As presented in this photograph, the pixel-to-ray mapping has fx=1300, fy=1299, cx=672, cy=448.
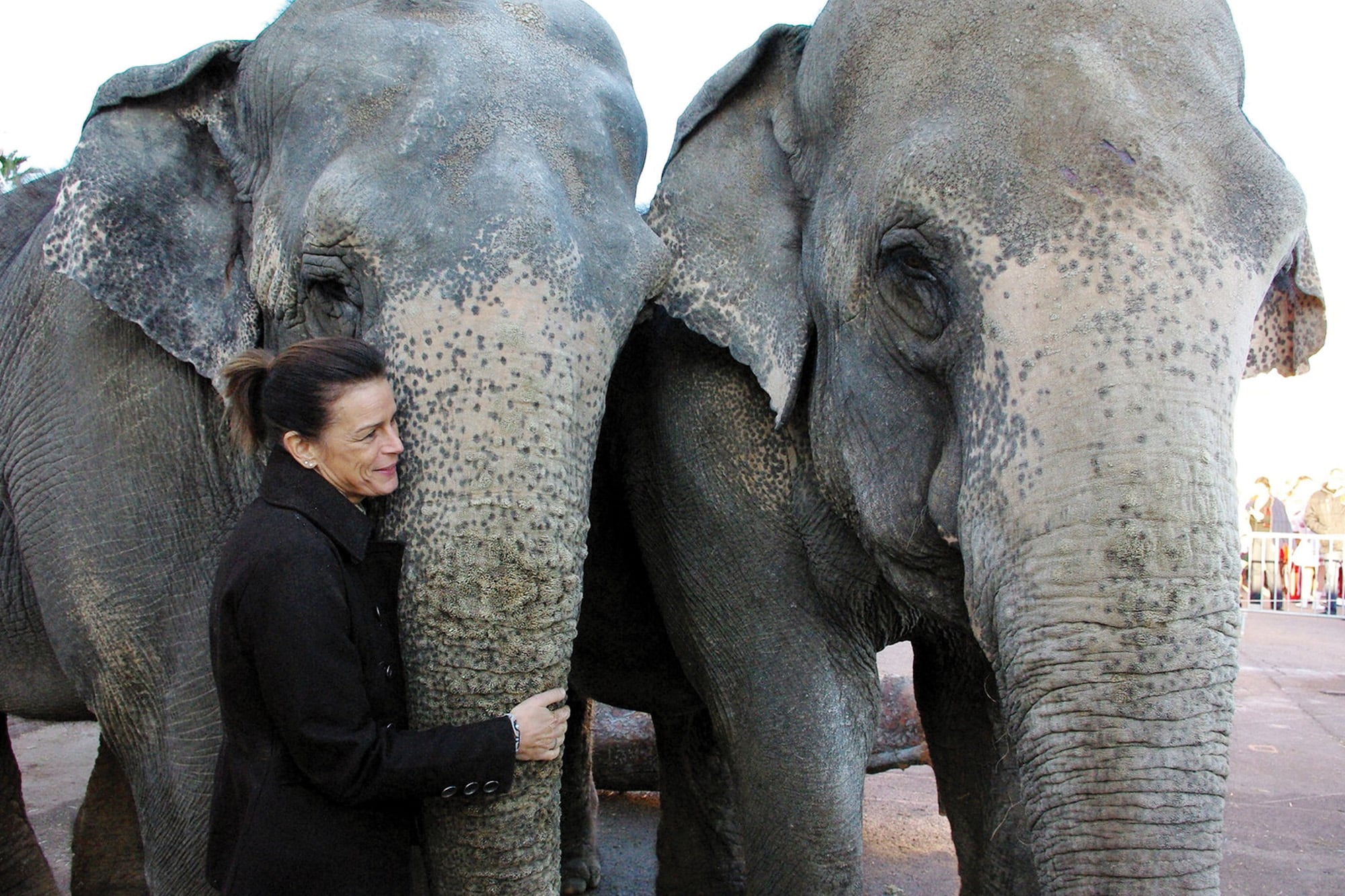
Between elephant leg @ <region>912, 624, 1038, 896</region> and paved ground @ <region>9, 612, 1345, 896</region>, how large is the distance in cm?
99

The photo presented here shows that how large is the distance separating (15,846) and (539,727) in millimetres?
2397

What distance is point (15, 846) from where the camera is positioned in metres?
3.65

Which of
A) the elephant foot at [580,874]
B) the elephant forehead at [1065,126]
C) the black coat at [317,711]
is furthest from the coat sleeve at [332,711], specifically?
the elephant foot at [580,874]

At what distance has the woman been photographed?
6.40 feet

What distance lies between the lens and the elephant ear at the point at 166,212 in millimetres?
2598

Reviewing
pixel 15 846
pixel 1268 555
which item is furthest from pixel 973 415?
pixel 1268 555

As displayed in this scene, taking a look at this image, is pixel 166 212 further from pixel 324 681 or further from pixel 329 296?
pixel 324 681

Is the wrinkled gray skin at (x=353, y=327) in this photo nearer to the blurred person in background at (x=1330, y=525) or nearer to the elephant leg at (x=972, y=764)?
the elephant leg at (x=972, y=764)

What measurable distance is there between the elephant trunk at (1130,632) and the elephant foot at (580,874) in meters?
2.53

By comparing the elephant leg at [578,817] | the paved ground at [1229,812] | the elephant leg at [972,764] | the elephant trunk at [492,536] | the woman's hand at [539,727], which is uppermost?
the elephant trunk at [492,536]

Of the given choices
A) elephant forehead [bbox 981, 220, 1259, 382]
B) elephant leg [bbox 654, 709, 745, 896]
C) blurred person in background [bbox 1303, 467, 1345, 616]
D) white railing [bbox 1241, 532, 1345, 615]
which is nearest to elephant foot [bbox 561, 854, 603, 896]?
elephant leg [bbox 654, 709, 745, 896]

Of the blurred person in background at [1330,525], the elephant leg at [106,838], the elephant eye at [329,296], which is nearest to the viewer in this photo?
the elephant eye at [329,296]

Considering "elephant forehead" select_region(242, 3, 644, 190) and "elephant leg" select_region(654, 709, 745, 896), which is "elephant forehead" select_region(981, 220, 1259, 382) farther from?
"elephant leg" select_region(654, 709, 745, 896)

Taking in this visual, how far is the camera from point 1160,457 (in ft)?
5.93
